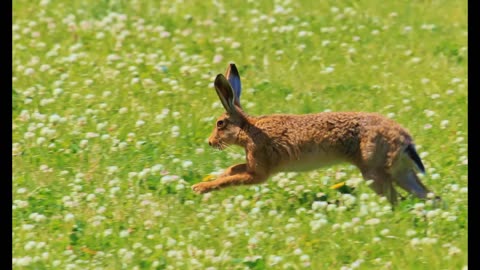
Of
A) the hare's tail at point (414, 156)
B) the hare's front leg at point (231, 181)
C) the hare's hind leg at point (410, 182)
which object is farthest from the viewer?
the hare's front leg at point (231, 181)

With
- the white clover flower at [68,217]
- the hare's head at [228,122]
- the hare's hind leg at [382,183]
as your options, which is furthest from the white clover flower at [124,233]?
the hare's hind leg at [382,183]

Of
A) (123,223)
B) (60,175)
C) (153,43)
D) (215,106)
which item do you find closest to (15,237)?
(123,223)

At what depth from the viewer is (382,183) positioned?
9094 millimetres

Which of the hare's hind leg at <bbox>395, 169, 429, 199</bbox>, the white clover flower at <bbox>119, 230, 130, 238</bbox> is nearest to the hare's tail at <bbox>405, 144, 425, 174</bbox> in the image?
the hare's hind leg at <bbox>395, 169, 429, 199</bbox>

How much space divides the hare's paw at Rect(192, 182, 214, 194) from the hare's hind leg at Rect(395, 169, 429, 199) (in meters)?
1.43

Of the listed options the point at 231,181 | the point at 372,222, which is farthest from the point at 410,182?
the point at 231,181

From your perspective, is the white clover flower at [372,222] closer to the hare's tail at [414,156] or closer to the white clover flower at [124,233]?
the hare's tail at [414,156]

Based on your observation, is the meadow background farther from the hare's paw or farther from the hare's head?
the hare's head

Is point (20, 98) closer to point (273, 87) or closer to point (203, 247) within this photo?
point (273, 87)

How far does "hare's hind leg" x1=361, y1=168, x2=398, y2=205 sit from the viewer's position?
9.09m

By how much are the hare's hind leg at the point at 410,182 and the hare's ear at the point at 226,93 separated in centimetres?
149

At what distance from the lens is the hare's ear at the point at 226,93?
9.69 metres

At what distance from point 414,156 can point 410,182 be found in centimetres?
24

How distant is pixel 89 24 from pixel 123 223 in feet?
19.1
